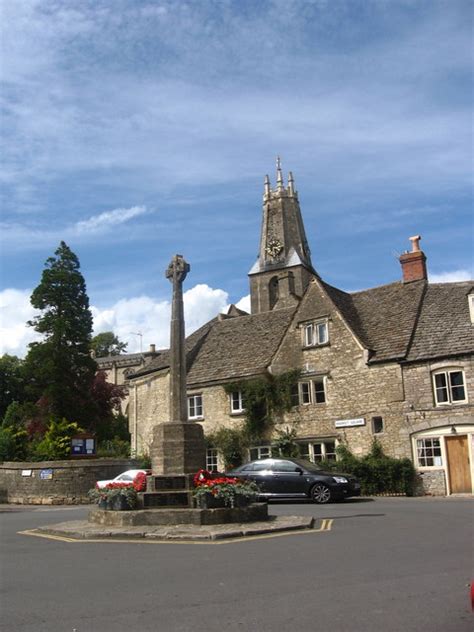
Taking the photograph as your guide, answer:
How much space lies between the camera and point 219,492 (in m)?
13.6

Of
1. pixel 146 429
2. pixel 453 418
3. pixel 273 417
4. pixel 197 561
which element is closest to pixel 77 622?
pixel 197 561

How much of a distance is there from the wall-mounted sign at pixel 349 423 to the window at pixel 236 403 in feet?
16.7

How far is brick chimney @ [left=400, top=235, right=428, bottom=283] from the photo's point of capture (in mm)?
30970

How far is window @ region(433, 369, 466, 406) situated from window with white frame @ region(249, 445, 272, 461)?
8051 mm

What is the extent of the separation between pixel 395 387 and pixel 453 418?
2757mm

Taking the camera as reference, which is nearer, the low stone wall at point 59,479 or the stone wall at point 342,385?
the low stone wall at point 59,479

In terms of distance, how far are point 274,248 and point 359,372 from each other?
160ft

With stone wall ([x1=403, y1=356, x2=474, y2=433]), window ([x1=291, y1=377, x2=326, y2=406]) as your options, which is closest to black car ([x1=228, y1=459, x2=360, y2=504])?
stone wall ([x1=403, y1=356, x2=474, y2=433])

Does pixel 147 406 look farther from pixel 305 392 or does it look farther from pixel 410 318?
pixel 410 318

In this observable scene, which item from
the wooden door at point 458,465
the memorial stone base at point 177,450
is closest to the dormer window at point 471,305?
the wooden door at point 458,465

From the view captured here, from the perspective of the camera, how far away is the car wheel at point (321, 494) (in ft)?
66.3

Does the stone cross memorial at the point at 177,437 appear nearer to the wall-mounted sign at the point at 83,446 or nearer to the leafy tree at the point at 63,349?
the wall-mounted sign at the point at 83,446

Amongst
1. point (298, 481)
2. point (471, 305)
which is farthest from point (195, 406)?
point (471, 305)

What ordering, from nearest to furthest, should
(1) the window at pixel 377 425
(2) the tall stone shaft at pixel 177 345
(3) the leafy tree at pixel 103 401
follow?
1. (2) the tall stone shaft at pixel 177 345
2. (1) the window at pixel 377 425
3. (3) the leafy tree at pixel 103 401
